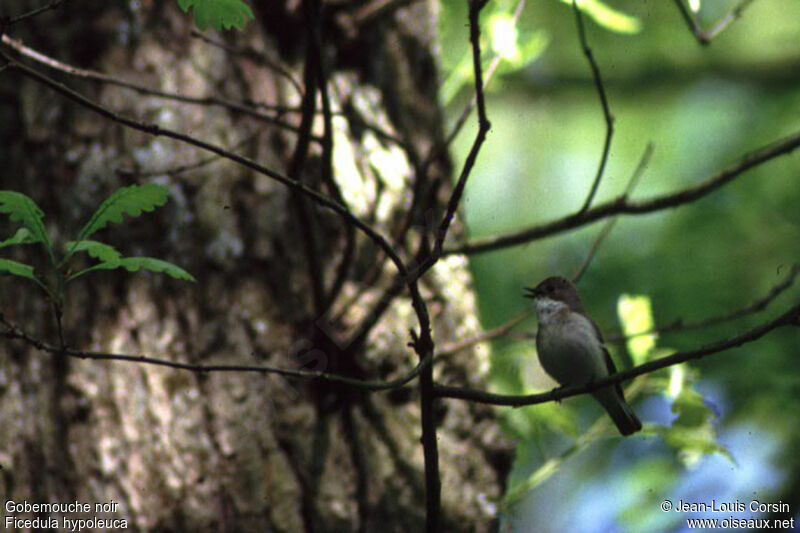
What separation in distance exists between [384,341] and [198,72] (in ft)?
3.81

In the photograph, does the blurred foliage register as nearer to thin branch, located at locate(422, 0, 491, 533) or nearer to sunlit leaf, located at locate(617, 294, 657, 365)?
sunlit leaf, located at locate(617, 294, 657, 365)

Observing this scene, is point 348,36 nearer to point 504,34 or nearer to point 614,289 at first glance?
point 504,34

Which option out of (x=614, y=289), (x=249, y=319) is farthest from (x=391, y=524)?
(x=614, y=289)

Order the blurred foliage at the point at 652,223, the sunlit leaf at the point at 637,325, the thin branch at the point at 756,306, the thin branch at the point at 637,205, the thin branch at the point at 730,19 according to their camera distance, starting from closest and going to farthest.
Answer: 1. the thin branch at the point at 756,306
2. the thin branch at the point at 637,205
3. the thin branch at the point at 730,19
4. the sunlit leaf at the point at 637,325
5. the blurred foliage at the point at 652,223

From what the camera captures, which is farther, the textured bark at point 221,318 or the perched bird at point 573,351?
the perched bird at point 573,351

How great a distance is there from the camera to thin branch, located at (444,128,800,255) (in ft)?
8.07

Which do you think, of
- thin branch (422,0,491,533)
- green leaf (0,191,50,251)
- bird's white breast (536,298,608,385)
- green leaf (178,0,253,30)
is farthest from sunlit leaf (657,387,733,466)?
green leaf (0,191,50,251)

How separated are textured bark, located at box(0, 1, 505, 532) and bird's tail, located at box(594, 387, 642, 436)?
42 cm

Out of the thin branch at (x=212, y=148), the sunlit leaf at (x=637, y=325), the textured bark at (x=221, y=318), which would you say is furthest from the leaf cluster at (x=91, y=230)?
the sunlit leaf at (x=637, y=325)

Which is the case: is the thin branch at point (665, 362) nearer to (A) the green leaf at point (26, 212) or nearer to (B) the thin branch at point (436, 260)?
(B) the thin branch at point (436, 260)

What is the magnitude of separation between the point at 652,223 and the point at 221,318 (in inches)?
164

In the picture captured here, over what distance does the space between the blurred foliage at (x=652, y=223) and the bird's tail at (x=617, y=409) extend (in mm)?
95

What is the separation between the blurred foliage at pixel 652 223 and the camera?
384 cm

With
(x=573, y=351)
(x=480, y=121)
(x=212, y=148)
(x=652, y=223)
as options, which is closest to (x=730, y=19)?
(x=573, y=351)
